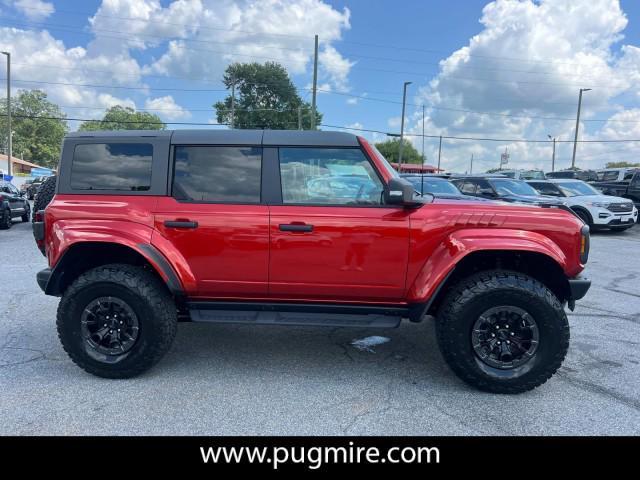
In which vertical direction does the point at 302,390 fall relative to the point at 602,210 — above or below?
below

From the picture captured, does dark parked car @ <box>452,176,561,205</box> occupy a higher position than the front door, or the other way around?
dark parked car @ <box>452,176,561,205</box>

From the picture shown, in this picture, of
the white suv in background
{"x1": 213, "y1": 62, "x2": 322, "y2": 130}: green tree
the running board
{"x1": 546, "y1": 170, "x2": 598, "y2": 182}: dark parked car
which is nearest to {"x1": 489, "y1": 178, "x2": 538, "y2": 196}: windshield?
the white suv in background

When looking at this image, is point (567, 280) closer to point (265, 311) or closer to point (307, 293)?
point (307, 293)

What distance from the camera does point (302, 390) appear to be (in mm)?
3350

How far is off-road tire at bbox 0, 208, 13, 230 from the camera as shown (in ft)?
41.6

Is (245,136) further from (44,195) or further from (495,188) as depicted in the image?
(495,188)

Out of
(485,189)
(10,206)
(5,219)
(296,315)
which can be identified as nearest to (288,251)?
(296,315)

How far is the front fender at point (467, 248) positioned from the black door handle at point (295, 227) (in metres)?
0.90

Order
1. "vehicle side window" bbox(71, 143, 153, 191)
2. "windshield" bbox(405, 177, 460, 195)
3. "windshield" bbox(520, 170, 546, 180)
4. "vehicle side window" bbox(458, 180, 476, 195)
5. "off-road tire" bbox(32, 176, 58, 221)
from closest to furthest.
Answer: "vehicle side window" bbox(71, 143, 153, 191) → "off-road tire" bbox(32, 176, 58, 221) → "windshield" bbox(405, 177, 460, 195) → "vehicle side window" bbox(458, 180, 476, 195) → "windshield" bbox(520, 170, 546, 180)

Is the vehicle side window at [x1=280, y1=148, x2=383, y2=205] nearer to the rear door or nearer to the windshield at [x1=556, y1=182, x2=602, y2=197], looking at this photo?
the rear door

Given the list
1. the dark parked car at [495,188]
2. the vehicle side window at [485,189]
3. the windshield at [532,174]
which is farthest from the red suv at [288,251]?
the windshield at [532,174]

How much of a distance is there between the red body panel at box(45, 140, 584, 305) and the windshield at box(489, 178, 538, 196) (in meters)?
10.0

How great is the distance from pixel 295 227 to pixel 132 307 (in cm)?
139

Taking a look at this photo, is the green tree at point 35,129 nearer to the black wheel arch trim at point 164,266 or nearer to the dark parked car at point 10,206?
the dark parked car at point 10,206
